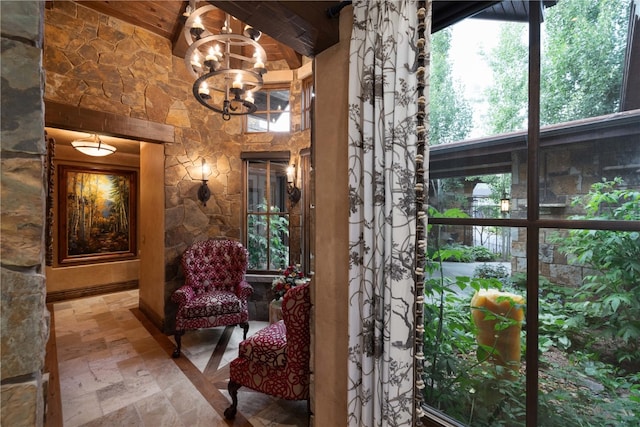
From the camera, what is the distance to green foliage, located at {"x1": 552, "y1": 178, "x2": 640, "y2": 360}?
0.94 meters

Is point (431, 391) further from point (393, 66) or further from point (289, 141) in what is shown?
point (289, 141)

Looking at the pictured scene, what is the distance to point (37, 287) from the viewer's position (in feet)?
2.10

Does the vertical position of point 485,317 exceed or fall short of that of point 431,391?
it exceeds it

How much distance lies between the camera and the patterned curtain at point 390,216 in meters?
1.08

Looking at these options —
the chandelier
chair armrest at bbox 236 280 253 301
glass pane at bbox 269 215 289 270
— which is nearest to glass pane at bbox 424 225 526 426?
the chandelier

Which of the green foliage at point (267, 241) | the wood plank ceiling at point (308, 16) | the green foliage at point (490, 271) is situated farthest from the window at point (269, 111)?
the green foliage at point (490, 271)

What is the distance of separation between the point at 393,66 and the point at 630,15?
0.87 metres

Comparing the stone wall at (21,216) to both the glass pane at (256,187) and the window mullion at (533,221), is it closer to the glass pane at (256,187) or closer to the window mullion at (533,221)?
the window mullion at (533,221)

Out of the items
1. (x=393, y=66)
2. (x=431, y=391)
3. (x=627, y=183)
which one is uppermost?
(x=393, y=66)

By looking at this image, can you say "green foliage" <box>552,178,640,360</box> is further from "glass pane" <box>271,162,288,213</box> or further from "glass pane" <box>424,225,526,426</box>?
"glass pane" <box>271,162,288,213</box>

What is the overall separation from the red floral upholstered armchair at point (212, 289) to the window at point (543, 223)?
2.29 meters

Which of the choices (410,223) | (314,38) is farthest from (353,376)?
(314,38)

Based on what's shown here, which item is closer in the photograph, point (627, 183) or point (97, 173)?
point (627, 183)

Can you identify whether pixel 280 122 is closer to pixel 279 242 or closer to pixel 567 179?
pixel 279 242
